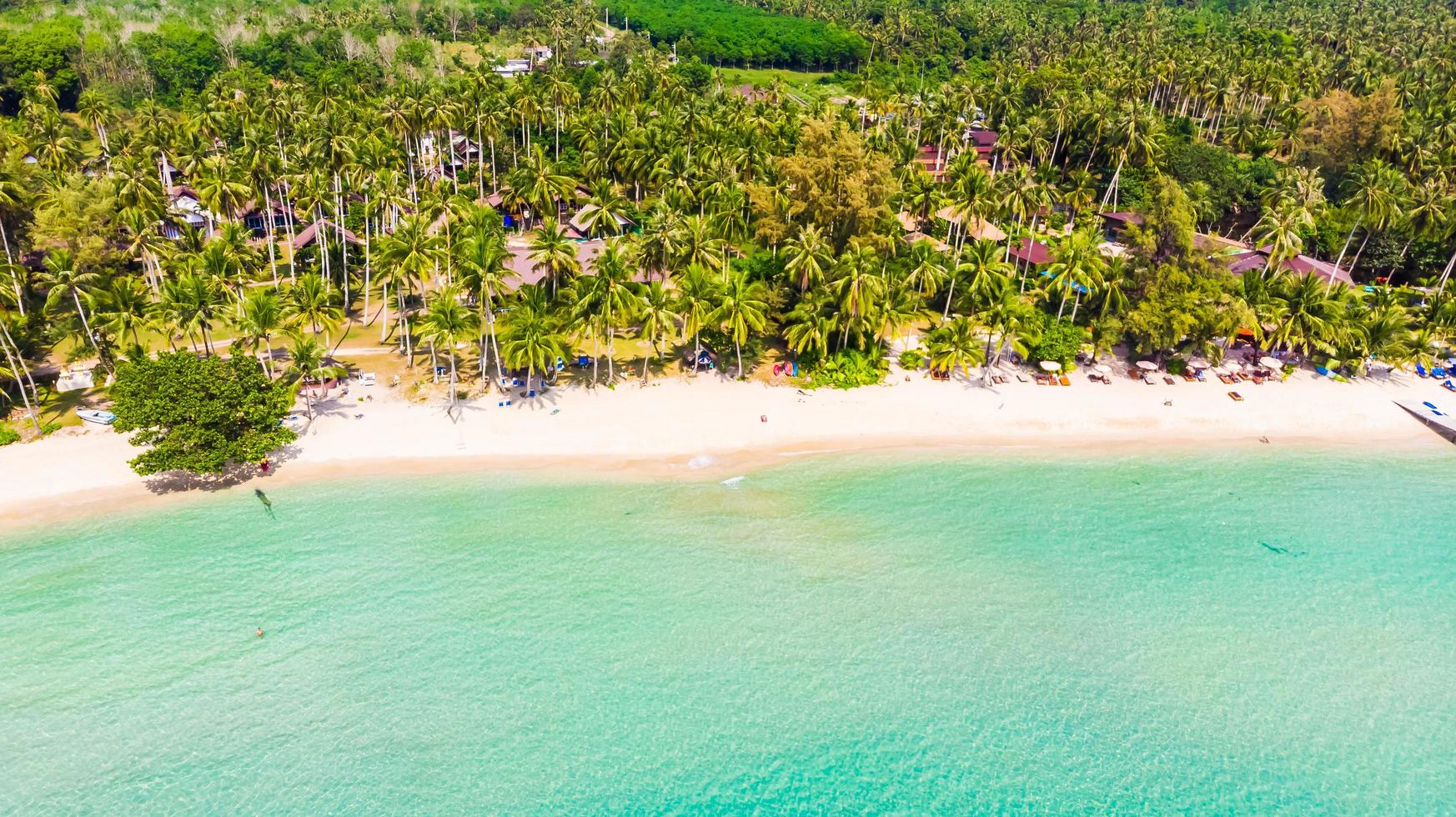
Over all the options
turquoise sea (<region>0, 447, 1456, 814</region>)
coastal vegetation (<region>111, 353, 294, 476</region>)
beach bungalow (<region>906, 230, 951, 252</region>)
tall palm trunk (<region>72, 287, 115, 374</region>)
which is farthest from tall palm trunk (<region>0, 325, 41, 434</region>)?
beach bungalow (<region>906, 230, 951, 252</region>)

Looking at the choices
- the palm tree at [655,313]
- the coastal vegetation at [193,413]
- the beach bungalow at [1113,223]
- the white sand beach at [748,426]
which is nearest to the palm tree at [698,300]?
the palm tree at [655,313]

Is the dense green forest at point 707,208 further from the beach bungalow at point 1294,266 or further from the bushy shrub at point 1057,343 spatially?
the beach bungalow at point 1294,266

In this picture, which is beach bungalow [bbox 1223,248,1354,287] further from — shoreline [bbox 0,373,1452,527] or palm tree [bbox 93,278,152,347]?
palm tree [bbox 93,278,152,347]

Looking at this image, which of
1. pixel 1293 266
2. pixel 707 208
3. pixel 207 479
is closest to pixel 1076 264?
pixel 1293 266

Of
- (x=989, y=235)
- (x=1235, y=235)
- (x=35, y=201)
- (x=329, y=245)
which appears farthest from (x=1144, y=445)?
(x=35, y=201)

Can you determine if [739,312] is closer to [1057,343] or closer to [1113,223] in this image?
[1057,343]

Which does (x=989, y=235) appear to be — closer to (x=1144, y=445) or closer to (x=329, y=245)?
(x=1144, y=445)

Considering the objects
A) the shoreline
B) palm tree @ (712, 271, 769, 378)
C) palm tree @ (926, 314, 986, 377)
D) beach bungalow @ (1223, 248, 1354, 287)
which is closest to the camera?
the shoreline
